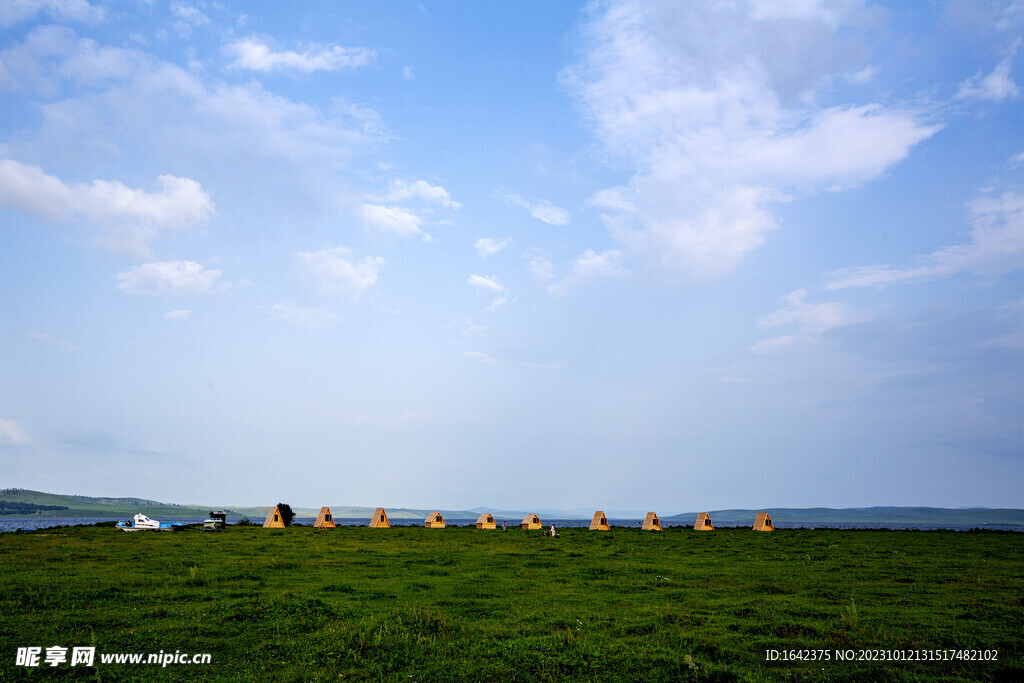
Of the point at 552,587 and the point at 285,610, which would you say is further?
the point at 552,587

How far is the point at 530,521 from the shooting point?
60812mm

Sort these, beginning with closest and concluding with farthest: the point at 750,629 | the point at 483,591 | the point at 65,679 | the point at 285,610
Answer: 1. the point at 65,679
2. the point at 750,629
3. the point at 285,610
4. the point at 483,591

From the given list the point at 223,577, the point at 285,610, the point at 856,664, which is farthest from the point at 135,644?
the point at 856,664

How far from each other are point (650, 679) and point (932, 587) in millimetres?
14674

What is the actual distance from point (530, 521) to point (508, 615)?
46.4 m

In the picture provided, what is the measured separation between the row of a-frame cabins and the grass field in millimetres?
28845

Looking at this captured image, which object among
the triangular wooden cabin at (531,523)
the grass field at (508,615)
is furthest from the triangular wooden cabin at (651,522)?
the grass field at (508,615)

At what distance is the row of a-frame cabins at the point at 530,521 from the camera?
2222 inches

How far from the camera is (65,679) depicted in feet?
34.6

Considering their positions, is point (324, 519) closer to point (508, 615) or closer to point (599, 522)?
point (599, 522)

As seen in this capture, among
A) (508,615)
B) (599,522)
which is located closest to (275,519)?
(599,522)

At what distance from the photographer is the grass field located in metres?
11.3

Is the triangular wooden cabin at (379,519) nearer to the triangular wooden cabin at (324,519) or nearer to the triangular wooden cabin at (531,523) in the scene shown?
the triangular wooden cabin at (324,519)

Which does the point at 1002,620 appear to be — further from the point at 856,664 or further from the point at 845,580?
the point at 845,580
